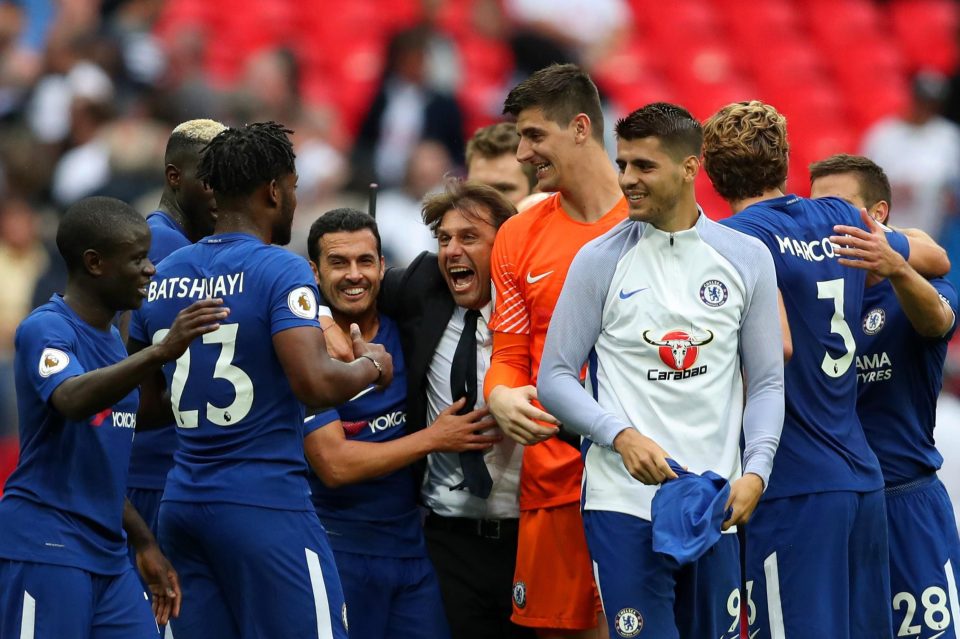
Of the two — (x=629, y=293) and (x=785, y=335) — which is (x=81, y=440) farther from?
(x=785, y=335)

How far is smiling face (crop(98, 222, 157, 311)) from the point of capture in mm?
4473

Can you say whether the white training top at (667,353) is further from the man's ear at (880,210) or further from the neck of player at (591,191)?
the man's ear at (880,210)

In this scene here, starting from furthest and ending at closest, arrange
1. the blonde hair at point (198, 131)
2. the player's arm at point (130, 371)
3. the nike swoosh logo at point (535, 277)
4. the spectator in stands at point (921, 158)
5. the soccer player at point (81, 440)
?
the spectator in stands at point (921, 158)
the blonde hair at point (198, 131)
the nike swoosh logo at point (535, 277)
the soccer player at point (81, 440)
the player's arm at point (130, 371)

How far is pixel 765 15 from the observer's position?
15492 mm

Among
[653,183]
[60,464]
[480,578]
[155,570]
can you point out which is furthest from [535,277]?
[60,464]

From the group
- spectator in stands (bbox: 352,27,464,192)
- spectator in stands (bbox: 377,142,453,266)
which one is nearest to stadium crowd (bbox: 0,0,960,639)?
spectator in stands (bbox: 377,142,453,266)

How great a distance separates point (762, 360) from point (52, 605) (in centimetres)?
238

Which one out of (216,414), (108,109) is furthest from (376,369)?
(108,109)

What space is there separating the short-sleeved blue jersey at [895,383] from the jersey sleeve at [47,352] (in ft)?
9.81

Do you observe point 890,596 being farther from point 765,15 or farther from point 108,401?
point 765,15

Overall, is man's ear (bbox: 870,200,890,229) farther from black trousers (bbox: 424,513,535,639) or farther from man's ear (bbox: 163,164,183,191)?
man's ear (bbox: 163,164,183,191)

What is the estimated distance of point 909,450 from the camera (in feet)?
18.1

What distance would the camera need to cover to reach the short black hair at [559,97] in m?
5.38

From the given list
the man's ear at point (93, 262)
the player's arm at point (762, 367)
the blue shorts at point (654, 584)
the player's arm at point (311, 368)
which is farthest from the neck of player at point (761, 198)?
the man's ear at point (93, 262)
